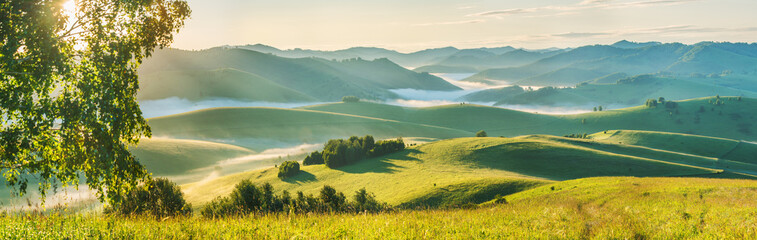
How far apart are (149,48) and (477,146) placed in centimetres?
8757

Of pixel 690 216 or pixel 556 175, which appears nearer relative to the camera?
pixel 690 216

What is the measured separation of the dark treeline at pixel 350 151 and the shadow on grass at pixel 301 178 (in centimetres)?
715

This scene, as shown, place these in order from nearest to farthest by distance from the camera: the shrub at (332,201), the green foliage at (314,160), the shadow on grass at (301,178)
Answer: the shrub at (332,201), the shadow on grass at (301,178), the green foliage at (314,160)

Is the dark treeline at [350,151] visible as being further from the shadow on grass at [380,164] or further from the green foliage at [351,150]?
the shadow on grass at [380,164]

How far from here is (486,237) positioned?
9.95m

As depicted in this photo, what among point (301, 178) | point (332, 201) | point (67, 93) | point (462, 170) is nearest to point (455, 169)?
point (462, 170)

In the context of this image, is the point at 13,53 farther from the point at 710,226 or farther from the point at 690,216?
the point at 690,216

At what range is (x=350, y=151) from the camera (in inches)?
3910

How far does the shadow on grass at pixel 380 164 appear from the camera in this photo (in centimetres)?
8925

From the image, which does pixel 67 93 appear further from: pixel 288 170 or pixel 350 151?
pixel 350 151

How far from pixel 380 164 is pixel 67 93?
81.4m

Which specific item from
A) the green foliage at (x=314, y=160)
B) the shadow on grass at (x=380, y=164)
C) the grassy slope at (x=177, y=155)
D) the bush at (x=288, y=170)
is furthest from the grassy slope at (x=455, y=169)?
the grassy slope at (x=177, y=155)

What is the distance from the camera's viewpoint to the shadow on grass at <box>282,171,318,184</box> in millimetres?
86944

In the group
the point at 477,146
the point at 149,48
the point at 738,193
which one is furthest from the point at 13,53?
the point at 477,146
